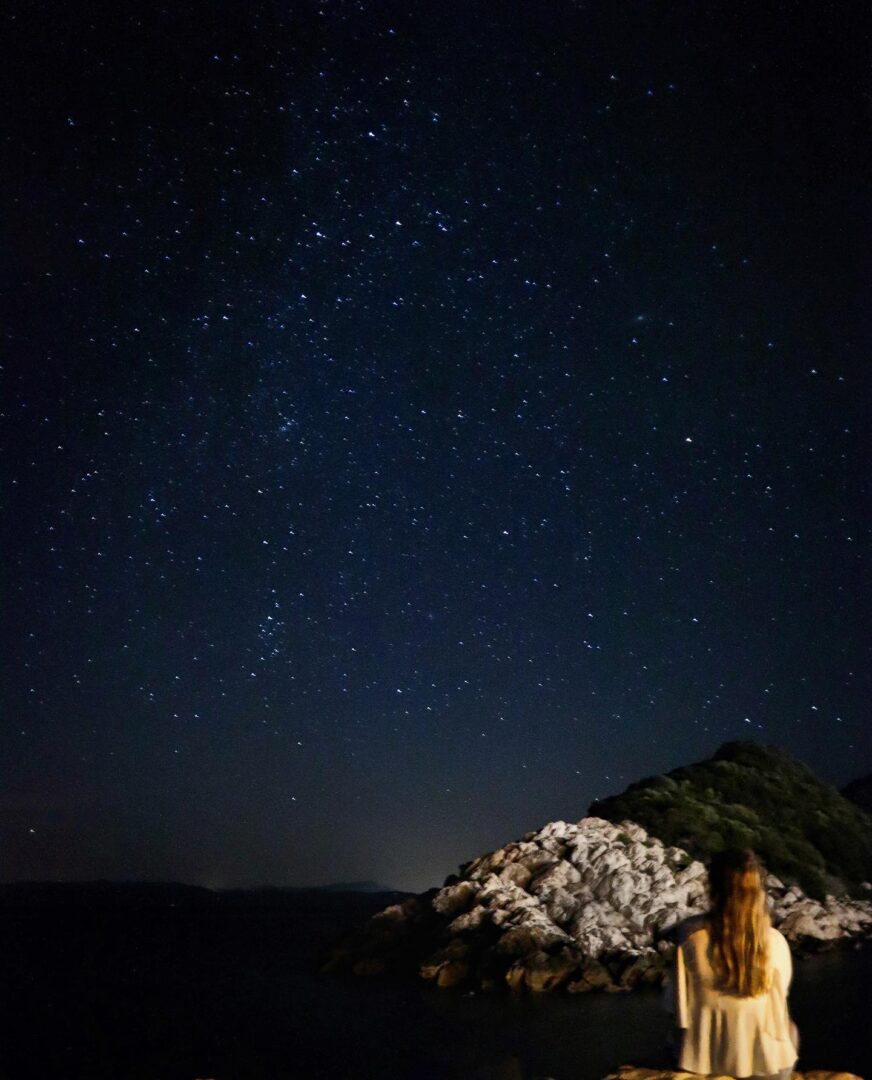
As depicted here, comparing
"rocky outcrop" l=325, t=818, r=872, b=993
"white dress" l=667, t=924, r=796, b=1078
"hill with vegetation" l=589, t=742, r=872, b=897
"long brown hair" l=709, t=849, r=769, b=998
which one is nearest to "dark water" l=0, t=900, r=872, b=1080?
"rocky outcrop" l=325, t=818, r=872, b=993

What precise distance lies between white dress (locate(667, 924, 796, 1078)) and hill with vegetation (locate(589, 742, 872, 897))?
38743 mm

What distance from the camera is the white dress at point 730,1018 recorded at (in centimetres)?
462

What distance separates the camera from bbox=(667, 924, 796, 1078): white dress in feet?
15.2

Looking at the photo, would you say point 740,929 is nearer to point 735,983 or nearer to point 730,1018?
point 735,983

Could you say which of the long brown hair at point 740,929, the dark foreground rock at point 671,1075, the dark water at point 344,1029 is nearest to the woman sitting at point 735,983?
the long brown hair at point 740,929

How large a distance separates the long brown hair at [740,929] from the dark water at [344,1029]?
14.2 m

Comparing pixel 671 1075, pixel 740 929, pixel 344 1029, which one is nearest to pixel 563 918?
pixel 344 1029

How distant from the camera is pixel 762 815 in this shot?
48.8 metres

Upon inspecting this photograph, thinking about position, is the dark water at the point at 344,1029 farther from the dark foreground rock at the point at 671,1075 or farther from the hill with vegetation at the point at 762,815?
the dark foreground rock at the point at 671,1075

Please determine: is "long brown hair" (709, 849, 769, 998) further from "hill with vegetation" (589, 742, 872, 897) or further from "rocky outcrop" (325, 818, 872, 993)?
"hill with vegetation" (589, 742, 872, 897)

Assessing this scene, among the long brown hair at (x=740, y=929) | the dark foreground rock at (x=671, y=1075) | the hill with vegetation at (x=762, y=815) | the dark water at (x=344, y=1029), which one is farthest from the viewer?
the hill with vegetation at (x=762, y=815)

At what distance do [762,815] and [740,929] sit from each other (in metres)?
48.5

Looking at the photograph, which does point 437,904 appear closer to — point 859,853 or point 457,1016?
point 457,1016

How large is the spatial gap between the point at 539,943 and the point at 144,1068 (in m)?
13.4
